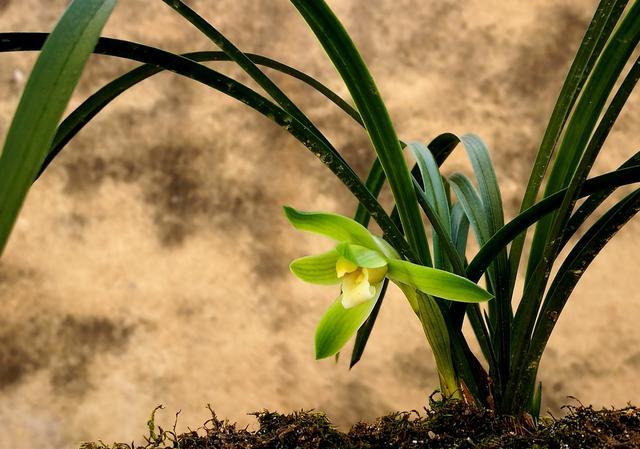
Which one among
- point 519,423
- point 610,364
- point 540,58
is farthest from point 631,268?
point 519,423

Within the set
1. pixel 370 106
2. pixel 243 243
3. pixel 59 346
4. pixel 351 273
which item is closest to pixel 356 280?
pixel 351 273

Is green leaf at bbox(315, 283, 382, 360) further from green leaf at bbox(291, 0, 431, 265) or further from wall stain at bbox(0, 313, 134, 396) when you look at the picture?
wall stain at bbox(0, 313, 134, 396)

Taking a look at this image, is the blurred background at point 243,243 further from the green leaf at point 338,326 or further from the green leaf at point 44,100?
the green leaf at point 44,100

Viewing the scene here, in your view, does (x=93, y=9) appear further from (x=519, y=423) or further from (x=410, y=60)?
(x=410, y=60)

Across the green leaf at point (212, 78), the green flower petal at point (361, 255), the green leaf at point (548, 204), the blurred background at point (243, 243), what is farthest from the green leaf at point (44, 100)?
the blurred background at point (243, 243)

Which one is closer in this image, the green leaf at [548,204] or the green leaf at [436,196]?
the green leaf at [548,204]

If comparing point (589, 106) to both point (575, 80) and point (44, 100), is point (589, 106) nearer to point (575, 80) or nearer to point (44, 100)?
point (575, 80)

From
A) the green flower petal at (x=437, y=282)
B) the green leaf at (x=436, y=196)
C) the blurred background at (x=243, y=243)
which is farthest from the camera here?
the blurred background at (x=243, y=243)

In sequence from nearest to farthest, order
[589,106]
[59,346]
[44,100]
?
[44,100] < [589,106] < [59,346]
